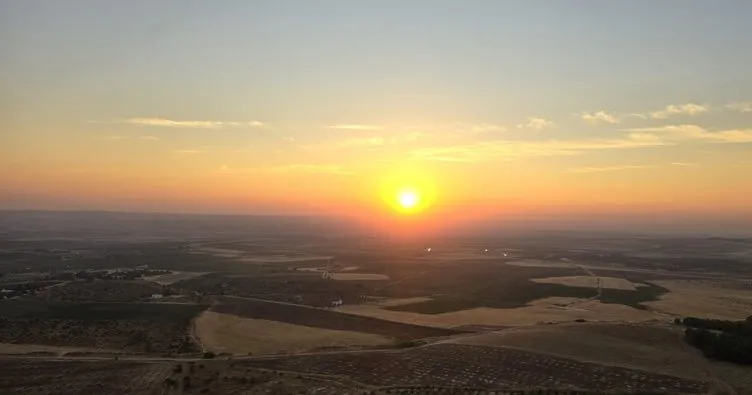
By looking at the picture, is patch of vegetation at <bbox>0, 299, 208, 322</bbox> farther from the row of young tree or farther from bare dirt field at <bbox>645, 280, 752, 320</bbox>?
bare dirt field at <bbox>645, 280, 752, 320</bbox>

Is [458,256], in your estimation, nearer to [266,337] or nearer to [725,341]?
[266,337]

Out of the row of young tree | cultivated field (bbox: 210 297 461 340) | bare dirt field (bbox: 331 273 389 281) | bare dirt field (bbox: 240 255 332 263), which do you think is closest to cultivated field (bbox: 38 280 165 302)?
cultivated field (bbox: 210 297 461 340)

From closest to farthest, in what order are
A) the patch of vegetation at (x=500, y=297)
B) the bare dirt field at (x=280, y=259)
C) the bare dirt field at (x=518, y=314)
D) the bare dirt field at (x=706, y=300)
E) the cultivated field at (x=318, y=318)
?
the cultivated field at (x=318, y=318)
the bare dirt field at (x=518, y=314)
the bare dirt field at (x=706, y=300)
the patch of vegetation at (x=500, y=297)
the bare dirt field at (x=280, y=259)

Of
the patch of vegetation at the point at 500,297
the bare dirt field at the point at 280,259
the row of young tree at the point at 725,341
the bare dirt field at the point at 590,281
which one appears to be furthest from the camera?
the bare dirt field at the point at 280,259

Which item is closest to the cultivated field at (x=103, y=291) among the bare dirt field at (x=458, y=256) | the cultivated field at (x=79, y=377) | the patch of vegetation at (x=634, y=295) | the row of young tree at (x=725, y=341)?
the cultivated field at (x=79, y=377)

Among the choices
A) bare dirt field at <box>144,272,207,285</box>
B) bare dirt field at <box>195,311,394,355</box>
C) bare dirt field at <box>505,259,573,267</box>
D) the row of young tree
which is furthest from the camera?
bare dirt field at <box>505,259,573,267</box>

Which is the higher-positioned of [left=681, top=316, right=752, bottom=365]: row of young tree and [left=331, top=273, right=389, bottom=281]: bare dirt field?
[left=681, top=316, right=752, bottom=365]: row of young tree

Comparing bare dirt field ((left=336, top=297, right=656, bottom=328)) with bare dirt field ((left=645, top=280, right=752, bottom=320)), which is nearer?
bare dirt field ((left=336, top=297, right=656, bottom=328))

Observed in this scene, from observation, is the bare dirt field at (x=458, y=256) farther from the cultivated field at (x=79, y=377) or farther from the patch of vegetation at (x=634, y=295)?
the cultivated field at (x=79, y=377)
